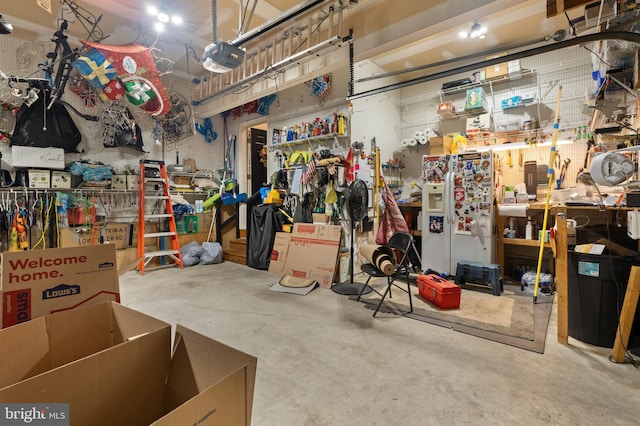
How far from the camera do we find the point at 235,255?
5.53 m

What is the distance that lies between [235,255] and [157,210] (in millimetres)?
1574

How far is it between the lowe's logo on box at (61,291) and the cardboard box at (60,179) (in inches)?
144

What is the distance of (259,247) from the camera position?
5043 mm

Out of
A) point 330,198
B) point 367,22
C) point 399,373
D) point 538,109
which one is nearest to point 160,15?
point 367,22

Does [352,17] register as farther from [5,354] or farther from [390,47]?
[5,354]

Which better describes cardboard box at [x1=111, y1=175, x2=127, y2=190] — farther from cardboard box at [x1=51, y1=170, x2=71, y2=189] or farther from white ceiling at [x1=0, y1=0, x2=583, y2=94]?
white ceiling at [x1=0, y1=0, x2=583, y2=94]

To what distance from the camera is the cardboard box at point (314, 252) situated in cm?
407

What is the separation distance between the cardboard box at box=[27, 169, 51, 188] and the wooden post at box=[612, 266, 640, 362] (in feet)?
20.3

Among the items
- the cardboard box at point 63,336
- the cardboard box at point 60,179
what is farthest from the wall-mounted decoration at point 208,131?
the cardboard box at point 63,336

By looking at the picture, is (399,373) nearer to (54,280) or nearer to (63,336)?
(63,336)

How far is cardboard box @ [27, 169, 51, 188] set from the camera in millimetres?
4012

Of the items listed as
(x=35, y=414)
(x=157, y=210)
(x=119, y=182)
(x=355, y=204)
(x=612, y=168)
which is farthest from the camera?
(x=157, y=210)

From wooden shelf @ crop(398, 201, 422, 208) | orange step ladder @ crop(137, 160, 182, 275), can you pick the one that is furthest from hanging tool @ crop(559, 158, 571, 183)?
orange step ladder @ crop(137, 160, 182, 275)

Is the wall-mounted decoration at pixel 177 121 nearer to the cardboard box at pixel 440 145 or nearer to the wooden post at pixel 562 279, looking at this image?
the cardboard box at pixel 440 145
